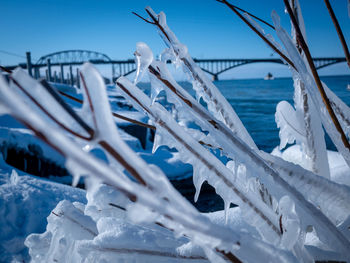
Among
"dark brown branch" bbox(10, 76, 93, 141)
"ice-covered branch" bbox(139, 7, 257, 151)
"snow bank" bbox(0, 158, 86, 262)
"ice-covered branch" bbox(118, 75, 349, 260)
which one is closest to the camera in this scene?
"dark brown branch" bbox(10, 76, 93, 141)

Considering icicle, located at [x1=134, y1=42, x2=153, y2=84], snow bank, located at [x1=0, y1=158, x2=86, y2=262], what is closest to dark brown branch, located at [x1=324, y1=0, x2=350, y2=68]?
icicle, located at [x1=134, y1=42, x2=153, y2=84]

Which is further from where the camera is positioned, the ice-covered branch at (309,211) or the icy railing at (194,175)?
the ice-covered branch at (309,211)

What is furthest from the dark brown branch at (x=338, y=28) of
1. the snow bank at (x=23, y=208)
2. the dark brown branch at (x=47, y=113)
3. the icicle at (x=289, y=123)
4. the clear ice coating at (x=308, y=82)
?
the snow bank at (x=23, y=208)

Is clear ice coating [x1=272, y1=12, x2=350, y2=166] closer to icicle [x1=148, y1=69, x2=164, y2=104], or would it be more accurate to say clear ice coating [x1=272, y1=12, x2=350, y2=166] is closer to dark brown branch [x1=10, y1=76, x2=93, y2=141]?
icicle [x1=148, y1=69, x2=164, y2=104]

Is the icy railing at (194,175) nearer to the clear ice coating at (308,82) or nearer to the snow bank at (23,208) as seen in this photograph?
the clear ice coating at (308,82)

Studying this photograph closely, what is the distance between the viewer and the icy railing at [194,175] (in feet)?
0.65

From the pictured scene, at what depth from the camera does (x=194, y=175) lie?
1.55ft

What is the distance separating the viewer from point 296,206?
405 millimetres

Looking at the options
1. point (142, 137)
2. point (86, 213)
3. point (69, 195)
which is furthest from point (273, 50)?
point (142, 137)

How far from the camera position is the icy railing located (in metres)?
0.20

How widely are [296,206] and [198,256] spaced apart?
187 mm

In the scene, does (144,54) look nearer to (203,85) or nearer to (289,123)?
(203,85)

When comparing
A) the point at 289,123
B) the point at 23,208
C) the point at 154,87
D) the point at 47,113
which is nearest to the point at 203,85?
the point at 154,87

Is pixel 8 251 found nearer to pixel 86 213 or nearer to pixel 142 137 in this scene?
pixel 86 213
